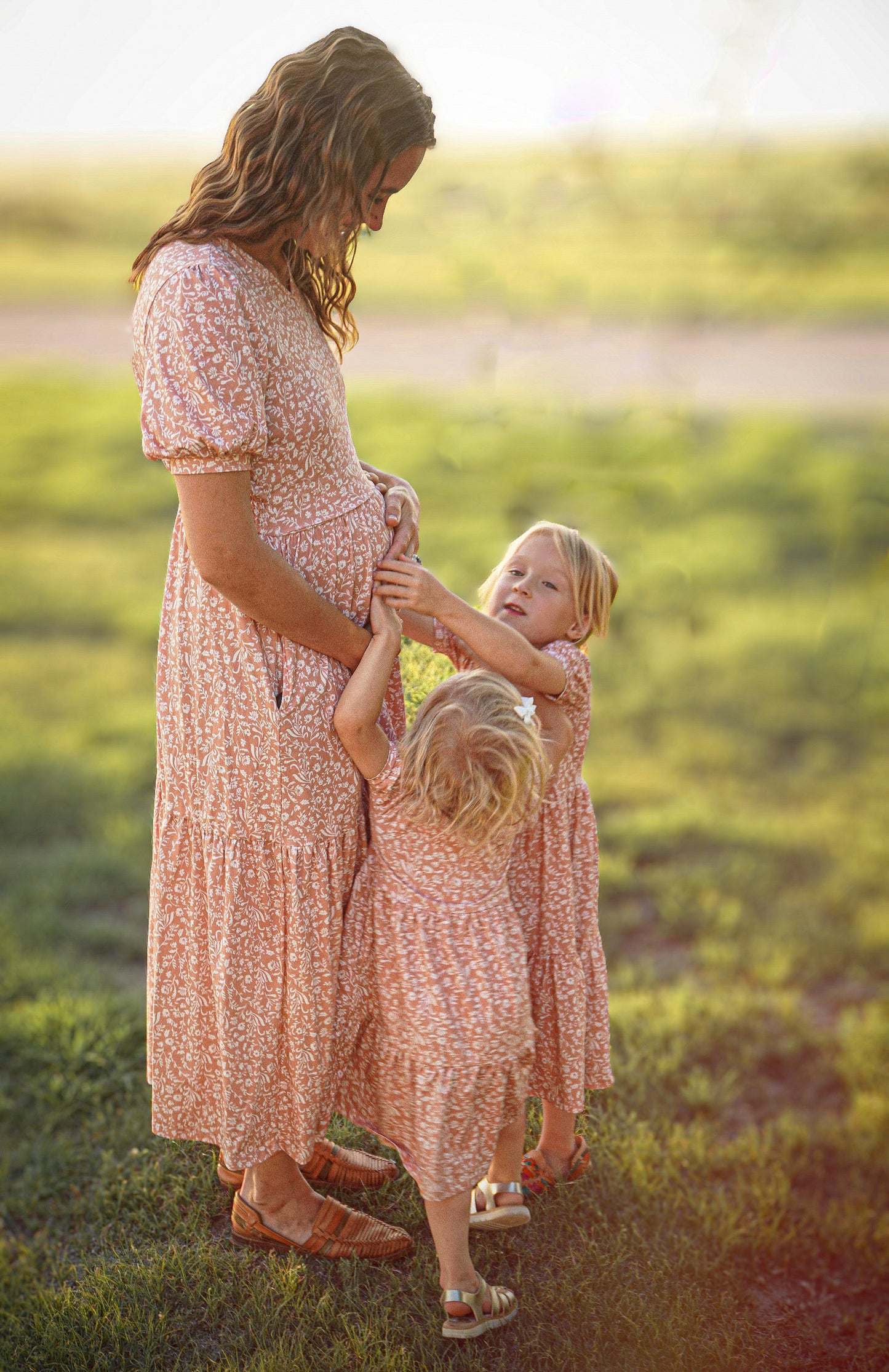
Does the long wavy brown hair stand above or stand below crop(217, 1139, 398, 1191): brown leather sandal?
above

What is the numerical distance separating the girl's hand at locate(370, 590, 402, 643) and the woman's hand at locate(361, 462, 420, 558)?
0.08 m

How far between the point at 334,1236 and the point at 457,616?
116 centimetres

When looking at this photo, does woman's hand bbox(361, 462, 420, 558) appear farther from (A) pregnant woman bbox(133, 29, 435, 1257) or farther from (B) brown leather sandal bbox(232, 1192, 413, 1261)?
(B) brown leather sandal bbox(232, 1192, 413, 1261)

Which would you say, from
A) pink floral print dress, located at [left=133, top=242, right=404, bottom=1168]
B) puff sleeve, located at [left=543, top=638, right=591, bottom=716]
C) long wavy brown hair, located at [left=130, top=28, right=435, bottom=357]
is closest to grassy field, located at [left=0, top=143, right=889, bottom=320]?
long wavy brown hair, located at [left=130, top=28, right=435, bottom=357]

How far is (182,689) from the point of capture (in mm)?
1874

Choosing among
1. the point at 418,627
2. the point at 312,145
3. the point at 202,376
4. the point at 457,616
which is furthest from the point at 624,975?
the point at 312,145

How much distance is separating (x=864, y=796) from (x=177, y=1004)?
3416mm

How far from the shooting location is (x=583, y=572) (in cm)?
203

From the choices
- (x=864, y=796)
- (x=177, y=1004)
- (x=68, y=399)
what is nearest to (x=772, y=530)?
(x=864, y=796)

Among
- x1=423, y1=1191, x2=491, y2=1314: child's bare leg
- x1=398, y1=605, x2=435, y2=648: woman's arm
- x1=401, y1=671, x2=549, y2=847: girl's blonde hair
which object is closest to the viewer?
x1=401, y1=671, x2=549, y2=847: girl's blonde hair

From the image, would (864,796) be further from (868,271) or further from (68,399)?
(68,399)

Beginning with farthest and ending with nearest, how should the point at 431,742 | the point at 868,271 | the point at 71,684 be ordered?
the point at 71,684, the point at 868,271, the point at 431,742

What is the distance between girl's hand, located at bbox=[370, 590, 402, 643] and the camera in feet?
6.23

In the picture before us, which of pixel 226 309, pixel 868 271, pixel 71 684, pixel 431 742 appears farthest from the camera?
pixel 71 684
